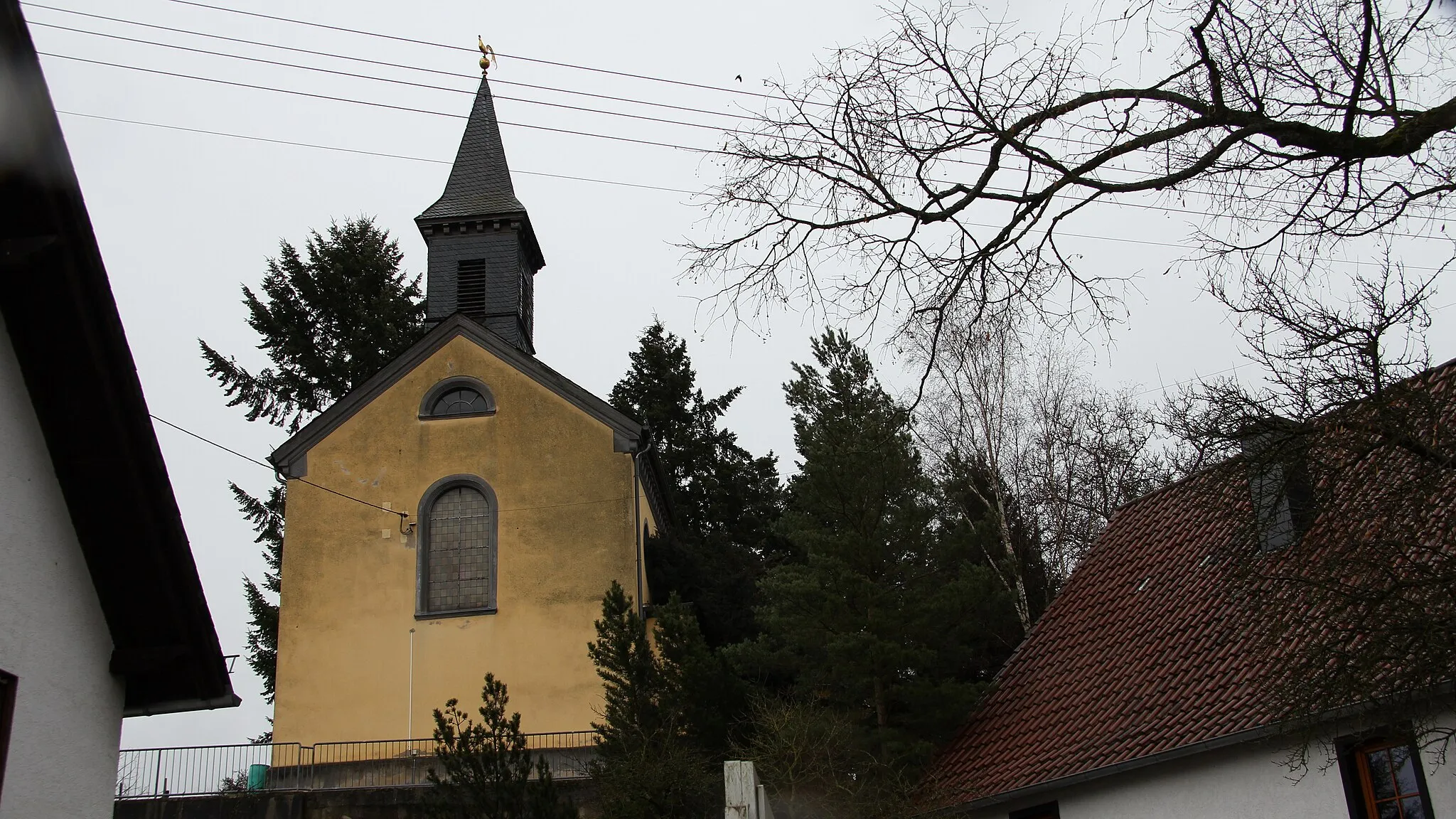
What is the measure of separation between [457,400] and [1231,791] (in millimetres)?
16049

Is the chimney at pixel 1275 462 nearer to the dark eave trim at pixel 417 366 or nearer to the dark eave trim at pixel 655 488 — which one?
the dark eave trim at pixel 417 366

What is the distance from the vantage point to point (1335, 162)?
7.79 m

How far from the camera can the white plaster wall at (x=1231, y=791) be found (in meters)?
13.2

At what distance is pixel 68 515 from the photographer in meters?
7.95

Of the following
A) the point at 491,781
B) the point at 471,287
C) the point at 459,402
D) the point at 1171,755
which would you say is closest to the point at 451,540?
the point at 459,402

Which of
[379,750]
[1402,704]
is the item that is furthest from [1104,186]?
[379,750]

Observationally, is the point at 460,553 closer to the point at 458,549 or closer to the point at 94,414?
the point at 458,549

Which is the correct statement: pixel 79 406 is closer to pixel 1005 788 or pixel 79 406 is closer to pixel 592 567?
pixel 1005 788

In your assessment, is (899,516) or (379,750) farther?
(379,750)

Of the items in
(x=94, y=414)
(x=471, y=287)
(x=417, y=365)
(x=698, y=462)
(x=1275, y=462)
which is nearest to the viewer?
(x=94, y=414)

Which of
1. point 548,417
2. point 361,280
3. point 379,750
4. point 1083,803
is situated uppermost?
point 361,280

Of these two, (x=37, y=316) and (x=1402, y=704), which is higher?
(x=37, y=316)

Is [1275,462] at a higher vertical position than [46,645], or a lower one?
higher

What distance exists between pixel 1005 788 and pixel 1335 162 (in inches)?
422
